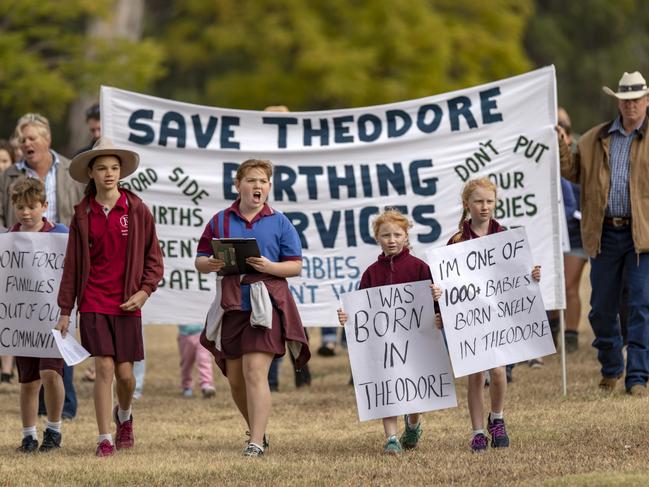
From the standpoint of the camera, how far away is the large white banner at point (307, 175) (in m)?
13.0

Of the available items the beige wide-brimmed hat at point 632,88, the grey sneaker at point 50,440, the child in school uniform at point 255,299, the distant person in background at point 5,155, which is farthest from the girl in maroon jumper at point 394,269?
the distant person in background at point 5,155

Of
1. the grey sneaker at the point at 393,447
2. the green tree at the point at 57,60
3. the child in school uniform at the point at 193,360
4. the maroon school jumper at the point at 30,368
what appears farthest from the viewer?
the green tree at the point at 57,60

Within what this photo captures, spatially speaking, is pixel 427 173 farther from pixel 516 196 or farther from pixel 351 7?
pixel 351 7

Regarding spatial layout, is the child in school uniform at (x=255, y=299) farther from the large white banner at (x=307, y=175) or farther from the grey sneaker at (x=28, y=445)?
the large white banner at (x=307, y=175)

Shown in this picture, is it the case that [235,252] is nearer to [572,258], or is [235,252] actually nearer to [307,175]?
[307,175]

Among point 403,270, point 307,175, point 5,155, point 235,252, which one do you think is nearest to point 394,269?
point 403,270

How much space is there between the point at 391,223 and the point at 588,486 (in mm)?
2173

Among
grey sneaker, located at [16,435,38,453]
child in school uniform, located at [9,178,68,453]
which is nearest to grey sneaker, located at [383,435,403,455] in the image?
child in school uniform, located at [9,178,68,453]

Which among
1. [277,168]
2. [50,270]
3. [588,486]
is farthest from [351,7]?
[588,486]

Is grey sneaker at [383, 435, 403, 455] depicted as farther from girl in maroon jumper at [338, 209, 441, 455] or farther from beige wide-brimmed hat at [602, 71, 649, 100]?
beige wide-brimmed hat at [602, 71, 649, 100]

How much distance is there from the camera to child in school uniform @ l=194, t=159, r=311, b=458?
9.80m

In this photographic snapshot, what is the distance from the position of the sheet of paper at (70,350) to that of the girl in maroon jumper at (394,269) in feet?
5.40

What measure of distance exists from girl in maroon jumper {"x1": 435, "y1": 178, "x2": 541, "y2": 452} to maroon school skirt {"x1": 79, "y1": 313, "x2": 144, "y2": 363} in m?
1.99

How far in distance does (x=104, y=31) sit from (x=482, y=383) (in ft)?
83.5
